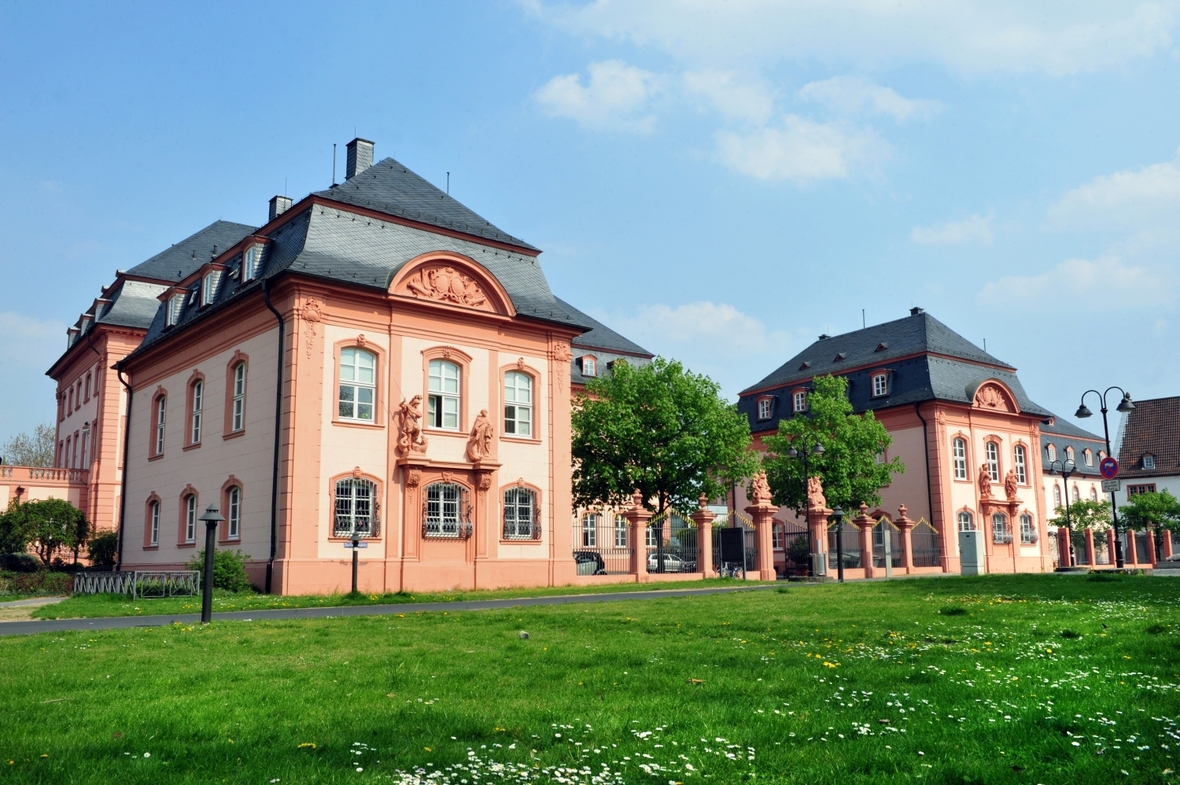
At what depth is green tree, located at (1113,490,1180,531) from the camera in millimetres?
61250

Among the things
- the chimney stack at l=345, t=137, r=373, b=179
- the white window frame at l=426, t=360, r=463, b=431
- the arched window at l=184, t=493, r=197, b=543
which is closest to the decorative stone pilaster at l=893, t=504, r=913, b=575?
A: the white window frame at l=426, t=360, r=463, b=431

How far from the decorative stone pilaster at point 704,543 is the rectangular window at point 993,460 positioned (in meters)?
26.2

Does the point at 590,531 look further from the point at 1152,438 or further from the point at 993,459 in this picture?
the point at 1152,438

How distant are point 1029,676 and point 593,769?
15.2 ft

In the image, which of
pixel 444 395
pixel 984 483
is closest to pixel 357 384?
pixel 444 395

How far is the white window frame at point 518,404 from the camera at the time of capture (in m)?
31.5

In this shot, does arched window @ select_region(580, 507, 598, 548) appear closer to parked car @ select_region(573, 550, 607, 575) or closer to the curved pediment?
parked car @ select_region(573, 550, 607, 575)

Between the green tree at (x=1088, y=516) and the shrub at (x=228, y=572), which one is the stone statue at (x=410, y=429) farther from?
the green tree at (x=1088, y=516)

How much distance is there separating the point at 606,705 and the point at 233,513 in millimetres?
25063

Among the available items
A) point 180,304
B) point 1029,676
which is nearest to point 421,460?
point 180,304

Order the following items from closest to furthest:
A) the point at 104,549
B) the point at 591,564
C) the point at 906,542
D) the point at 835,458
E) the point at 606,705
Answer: the point at 606,705 < the point at 591,564 < the point at 104,549 < the point at 906,542 < the point at 835,458

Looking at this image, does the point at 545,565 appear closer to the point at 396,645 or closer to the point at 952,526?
the point at 396,645

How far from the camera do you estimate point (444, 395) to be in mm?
29922

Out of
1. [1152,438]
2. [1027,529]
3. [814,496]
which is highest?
[1152,438]
